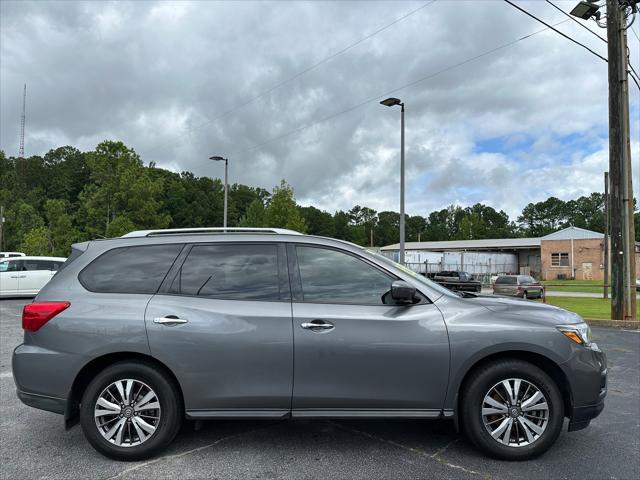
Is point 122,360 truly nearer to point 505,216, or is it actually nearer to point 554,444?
point 554,444

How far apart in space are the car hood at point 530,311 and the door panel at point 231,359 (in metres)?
1.62

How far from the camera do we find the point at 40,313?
3662mm

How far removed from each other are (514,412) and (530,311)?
2.61 ft

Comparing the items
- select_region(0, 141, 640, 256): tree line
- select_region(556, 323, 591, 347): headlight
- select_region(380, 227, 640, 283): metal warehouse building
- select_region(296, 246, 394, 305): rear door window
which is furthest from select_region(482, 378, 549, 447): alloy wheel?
select_region(380, 227, 640, 283): metal warehouse building

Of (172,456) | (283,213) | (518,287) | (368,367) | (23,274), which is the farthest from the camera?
(283,213)

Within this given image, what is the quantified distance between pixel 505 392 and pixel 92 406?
3.14 m

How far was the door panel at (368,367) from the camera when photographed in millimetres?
3502

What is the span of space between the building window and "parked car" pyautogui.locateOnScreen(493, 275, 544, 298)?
34.0 metres

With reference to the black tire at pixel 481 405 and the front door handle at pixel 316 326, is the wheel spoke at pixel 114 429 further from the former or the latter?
the black tire at pixel 481 405

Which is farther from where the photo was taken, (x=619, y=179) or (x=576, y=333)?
(x=619, y=179)

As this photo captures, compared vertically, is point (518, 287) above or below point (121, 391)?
below

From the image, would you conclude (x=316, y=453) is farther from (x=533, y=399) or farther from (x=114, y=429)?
(x=533, y=399)

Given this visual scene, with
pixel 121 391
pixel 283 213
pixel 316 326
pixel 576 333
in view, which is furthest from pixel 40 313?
pixel 283 213

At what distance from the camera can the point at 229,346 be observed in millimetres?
3529
